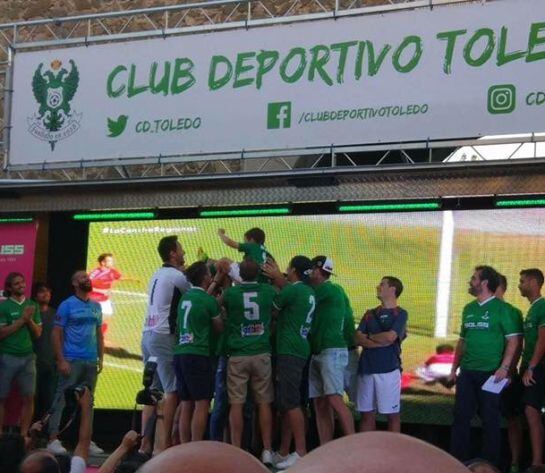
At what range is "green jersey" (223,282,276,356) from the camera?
10.6m

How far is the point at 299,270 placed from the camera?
426 inches

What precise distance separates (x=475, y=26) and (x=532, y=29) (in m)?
0.51

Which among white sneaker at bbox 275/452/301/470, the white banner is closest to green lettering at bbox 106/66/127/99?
the white banner

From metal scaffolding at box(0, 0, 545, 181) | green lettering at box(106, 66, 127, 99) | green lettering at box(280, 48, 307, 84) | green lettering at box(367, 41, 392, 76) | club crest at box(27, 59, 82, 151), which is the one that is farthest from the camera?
club crest at box(27, 59, 82, 151)

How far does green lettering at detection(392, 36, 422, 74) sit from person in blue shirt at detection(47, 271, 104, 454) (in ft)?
12.1

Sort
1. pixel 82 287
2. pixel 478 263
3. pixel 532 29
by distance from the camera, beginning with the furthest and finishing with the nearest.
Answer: pixel 82 287
pixel 478 263
pixel 532 29

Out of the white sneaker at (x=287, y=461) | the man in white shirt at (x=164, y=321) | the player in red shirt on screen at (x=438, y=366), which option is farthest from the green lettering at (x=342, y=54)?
the white sneaker at (x=287, y=461)

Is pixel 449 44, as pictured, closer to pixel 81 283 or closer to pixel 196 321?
pixel 196 321

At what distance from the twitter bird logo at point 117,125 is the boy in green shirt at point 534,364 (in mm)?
4368

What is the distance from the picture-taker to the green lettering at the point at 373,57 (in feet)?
36.7

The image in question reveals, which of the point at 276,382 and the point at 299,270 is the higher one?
the point at 299,270

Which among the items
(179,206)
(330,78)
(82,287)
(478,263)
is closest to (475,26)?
(330,78)

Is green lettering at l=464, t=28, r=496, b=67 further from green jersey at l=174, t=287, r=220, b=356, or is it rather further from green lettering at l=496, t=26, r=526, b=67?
green jersey at l=174, t=287, r=220, b=356

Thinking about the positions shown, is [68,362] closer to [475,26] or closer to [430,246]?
[430,246]
